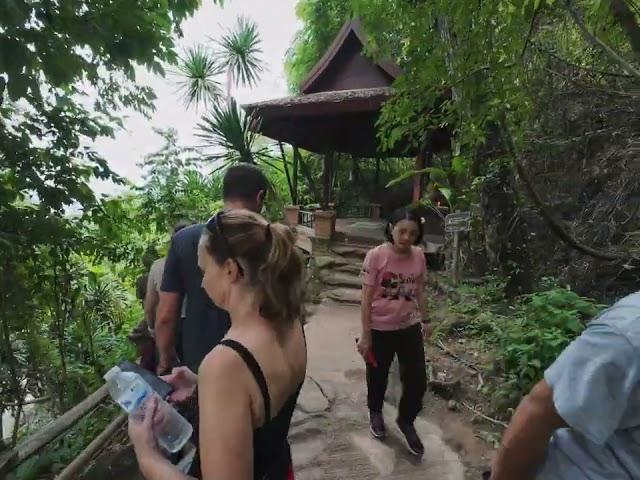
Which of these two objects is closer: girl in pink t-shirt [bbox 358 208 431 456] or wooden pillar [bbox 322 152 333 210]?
girl in pink t-shirt [bbox 358 208 431 456]

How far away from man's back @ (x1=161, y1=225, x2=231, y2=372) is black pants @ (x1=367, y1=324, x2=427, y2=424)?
1.06 metres

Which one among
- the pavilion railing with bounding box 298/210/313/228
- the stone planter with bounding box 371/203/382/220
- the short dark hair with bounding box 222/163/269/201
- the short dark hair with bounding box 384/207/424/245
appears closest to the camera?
the short dark hair with bounding box 222/163/269/201

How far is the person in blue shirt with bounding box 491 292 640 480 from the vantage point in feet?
2.52

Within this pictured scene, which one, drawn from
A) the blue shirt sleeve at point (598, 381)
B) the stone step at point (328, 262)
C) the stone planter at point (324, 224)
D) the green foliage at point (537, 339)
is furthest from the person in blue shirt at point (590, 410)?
the stone planter at point (324, 224)

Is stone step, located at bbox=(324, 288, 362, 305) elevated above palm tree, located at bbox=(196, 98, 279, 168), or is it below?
below

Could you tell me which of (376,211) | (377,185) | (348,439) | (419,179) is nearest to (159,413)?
(348,439)

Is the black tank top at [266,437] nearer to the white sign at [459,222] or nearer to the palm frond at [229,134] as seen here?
the white sign at [459,222]

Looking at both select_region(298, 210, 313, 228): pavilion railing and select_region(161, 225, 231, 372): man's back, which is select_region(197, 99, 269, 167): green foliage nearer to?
select_region(298, 210, 313, 228): pavilion railing

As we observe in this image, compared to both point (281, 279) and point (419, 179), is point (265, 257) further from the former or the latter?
point (419, 179)

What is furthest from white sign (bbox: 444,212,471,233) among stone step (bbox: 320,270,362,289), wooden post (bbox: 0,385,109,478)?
wooden post (bbox: 0,385,109,478)

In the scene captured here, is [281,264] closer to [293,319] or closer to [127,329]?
[293,319]

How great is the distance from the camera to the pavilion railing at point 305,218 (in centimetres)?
973

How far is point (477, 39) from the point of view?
10.1 feet

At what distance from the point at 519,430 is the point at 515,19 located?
109 inches
